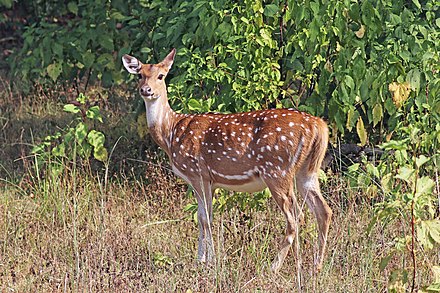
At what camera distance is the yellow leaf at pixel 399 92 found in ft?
23.9

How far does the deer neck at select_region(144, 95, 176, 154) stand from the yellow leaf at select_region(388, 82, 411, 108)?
5.33ft

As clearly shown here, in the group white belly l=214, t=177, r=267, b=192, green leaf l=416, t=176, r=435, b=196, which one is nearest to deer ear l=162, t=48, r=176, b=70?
white belly l=214, t=177, r=267, b=192

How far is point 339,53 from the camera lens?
782cm

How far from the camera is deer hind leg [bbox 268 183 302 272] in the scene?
678 centimetres

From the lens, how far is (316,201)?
7.01 m

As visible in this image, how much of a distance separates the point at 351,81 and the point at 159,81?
4.73ft

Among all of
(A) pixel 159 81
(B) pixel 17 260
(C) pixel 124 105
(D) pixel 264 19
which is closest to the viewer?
(B) pixel 17 260

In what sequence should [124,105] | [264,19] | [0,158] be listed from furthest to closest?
[124,105] → [0,158] → [264,19]

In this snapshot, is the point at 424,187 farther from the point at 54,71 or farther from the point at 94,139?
the point at 54,71

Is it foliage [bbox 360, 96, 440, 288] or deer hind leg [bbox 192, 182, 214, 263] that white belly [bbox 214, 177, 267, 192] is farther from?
foliage [bbox 360, 96, 440, 288]

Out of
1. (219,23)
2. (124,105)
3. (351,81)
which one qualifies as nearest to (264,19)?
(219,23)

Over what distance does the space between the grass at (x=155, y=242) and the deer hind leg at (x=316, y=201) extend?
0.38ft

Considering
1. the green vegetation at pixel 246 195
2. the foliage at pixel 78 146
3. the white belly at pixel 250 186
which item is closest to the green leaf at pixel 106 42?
the green vegetation at pixel 246 195

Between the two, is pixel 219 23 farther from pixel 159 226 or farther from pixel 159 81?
pixel 159 226
